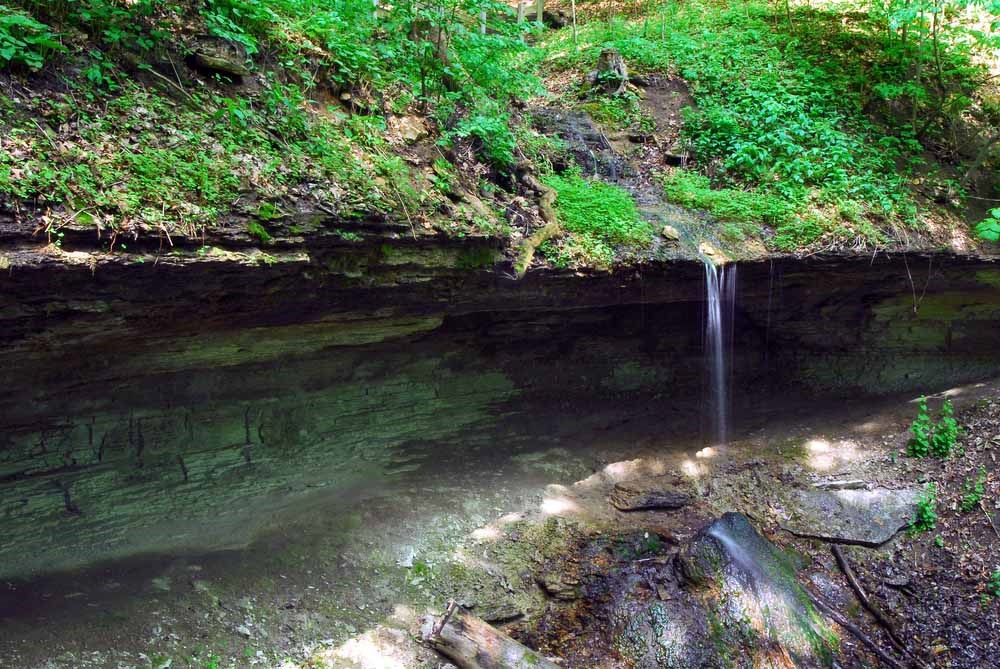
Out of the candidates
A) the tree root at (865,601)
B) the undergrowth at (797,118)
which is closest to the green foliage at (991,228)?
the undergrowth at (797,118)

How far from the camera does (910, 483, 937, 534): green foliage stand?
6.75 meters

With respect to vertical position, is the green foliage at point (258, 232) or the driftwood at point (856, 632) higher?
the green foliage at point (258, 232)

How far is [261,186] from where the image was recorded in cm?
516

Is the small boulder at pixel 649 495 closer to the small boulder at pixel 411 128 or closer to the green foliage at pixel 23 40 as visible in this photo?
the small boulder at pixel 411 128

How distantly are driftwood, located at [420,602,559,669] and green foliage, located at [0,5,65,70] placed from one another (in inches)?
204

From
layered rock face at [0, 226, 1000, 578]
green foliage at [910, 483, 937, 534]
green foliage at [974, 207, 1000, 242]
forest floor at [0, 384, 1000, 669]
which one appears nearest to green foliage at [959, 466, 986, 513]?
forest floor at [0, 384, 1000, 669]

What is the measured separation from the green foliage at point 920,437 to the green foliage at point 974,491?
1.87ft

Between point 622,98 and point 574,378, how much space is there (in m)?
5.16

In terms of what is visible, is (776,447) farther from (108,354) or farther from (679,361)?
(108,354)

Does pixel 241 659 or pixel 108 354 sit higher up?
pixel 108 354

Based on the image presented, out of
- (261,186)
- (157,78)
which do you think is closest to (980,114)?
(261,186)

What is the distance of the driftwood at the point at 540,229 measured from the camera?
6566mm

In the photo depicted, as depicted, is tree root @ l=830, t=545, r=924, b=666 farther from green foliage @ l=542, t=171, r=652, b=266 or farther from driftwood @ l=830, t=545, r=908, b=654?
green foliage @ l=542, t=171, r=652, b=266

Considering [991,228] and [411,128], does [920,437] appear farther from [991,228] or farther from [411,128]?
[411,128]
